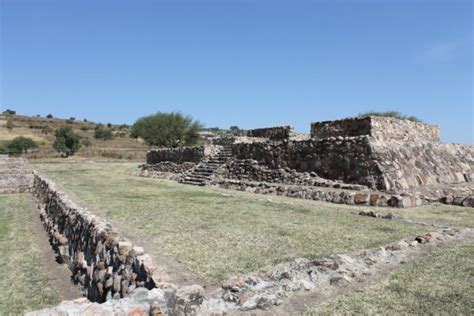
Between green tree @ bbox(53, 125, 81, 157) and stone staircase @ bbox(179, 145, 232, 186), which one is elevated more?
green tree @ bbox(53, 125, 81, 157)

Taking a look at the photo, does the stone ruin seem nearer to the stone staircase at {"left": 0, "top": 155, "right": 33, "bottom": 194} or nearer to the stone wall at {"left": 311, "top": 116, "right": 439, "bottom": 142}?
the stone wall at {"left": 311, "top": 116, "right": 439, "bottom": 142}

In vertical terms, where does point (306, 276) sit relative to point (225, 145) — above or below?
below

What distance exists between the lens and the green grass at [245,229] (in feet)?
16.8

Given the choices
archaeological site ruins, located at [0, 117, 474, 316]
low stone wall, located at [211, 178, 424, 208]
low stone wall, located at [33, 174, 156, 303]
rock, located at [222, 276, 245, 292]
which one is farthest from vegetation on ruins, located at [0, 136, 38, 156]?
rock, located at [222, 276, 245, 292]

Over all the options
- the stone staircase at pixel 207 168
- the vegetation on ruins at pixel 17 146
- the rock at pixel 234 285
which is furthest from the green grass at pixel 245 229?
the vegetation on ruins at pixel 17 146

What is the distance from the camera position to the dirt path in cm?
628

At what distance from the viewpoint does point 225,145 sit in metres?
20.6

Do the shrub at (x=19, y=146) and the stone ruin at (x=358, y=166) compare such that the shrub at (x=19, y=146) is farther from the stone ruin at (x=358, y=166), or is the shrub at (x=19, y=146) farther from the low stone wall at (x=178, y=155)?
the stone ruin at (x=358, y=166)

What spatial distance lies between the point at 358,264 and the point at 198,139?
131 ft

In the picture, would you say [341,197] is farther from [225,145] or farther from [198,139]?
[198,139]

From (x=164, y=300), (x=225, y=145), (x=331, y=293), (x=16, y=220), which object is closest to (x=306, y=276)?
(x=331, y=293)

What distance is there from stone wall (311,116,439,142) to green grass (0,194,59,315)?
418 inches

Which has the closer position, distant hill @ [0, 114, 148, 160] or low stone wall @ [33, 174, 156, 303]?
low stone wall @ [33, 174, 156, 303]

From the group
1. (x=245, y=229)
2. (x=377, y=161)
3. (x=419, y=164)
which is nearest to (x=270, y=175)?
(x=377, y=161)
